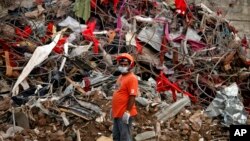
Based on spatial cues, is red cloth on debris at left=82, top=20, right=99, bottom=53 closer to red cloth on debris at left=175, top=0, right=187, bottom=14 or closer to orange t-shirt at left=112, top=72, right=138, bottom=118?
red cloth on debris at left=175, top=0, right=187, bottom=14

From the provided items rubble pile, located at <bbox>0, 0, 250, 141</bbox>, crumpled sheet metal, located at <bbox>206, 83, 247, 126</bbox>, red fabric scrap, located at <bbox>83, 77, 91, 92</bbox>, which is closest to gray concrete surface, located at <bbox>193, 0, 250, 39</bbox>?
rubble pile, located at <bbox>0, 0, 250, 141</bbox>

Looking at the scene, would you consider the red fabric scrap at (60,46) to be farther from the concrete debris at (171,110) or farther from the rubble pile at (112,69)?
the concrete debris at (171,110)

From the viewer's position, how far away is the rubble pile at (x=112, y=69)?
7.01m

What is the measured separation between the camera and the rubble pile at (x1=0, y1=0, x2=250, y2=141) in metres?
7.01

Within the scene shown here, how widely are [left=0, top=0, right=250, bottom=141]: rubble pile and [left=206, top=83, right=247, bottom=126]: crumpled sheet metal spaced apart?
16 millimetres

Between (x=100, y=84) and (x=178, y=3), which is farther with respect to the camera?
(x=178, y=3)

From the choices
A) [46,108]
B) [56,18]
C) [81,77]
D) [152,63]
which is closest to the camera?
[46,108]

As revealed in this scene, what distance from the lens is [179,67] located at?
9.01 meters

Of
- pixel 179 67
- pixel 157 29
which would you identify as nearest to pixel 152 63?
pixel 179 67

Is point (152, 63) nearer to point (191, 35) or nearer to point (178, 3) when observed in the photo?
point (191, 35)

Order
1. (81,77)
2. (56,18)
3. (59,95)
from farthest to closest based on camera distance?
(56,18) < (81,77) < (59,95)

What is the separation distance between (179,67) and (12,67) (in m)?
3.01

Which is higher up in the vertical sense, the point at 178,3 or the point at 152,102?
the point at 178,3

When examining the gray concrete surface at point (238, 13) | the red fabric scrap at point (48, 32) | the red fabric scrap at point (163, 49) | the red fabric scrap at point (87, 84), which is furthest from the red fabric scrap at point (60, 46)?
the gray concrete surface at point (238, 13)
